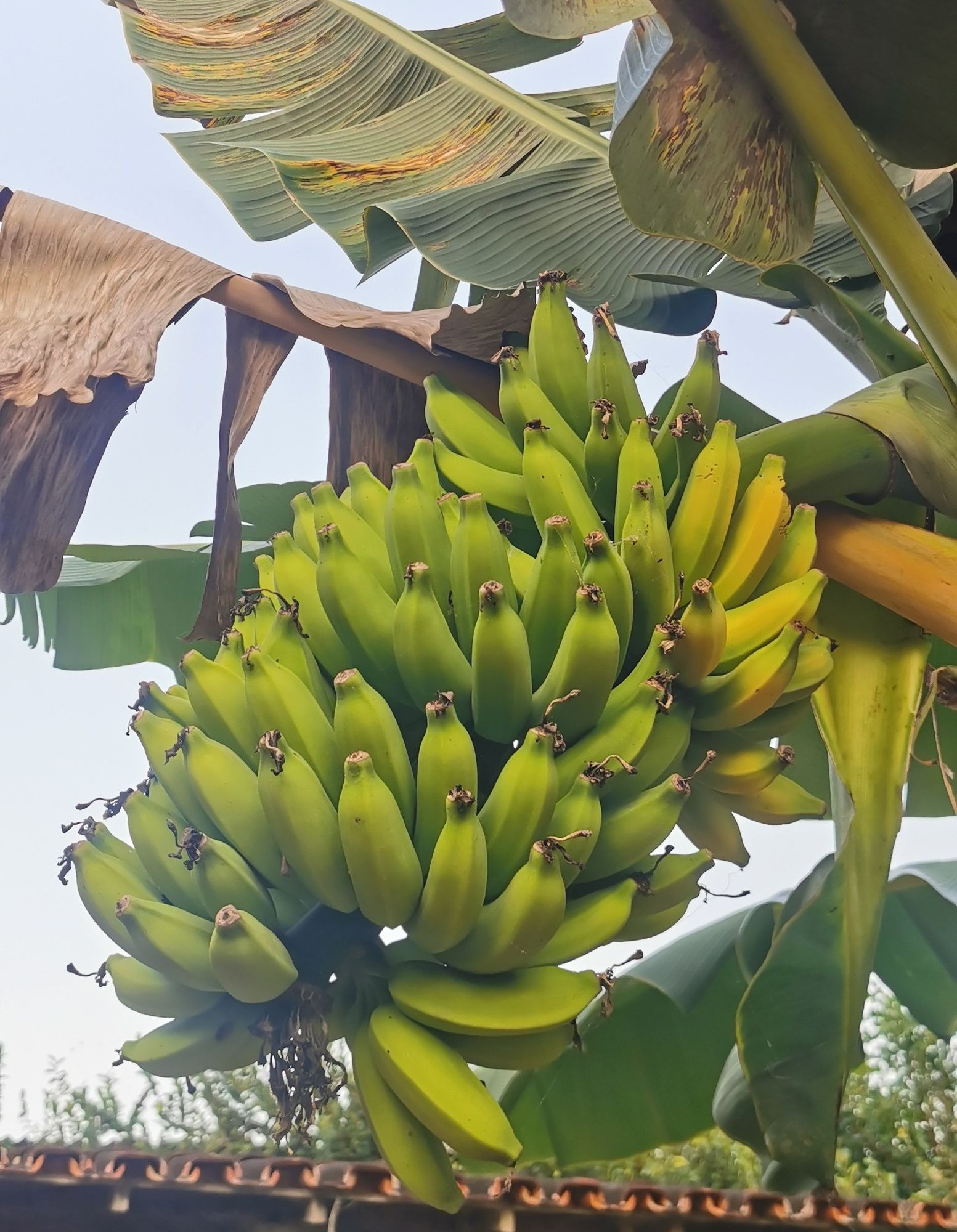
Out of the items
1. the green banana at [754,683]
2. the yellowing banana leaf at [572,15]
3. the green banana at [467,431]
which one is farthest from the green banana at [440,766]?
the yellowing banana leaf at [572,15]

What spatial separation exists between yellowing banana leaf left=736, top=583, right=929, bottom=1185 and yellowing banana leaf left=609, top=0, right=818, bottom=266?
1.38ft

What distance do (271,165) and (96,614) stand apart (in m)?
0.62

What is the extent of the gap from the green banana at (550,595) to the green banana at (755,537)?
0.49 ft

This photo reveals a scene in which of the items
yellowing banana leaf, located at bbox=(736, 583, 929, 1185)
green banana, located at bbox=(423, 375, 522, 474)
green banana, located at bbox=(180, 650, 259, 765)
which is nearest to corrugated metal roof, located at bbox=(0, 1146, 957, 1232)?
yellowing banana leaf, located at bbox=(736, 583, 929, 1185)

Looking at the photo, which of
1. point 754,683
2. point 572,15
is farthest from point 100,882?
point 572,15

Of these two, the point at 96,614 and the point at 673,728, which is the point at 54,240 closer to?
the point at 96,614

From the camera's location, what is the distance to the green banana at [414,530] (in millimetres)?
696

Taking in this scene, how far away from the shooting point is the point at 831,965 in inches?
30.3

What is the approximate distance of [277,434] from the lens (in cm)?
136

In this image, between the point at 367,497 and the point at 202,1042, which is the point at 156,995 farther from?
the point at 367,497

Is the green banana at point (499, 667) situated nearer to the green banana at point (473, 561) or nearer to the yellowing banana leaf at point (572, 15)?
the green banana at point (473, 561)

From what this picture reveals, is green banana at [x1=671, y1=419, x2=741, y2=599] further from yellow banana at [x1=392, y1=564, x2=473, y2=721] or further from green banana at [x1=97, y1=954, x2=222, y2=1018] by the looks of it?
green banana at [x1=97, y1=954, x2=222, y2=1018]

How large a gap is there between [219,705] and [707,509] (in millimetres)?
394

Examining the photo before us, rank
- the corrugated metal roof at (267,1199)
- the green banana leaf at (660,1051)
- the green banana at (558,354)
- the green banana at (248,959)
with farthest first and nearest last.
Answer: the corrugated metal roof at (267,1199) < the green banana leaf at (660,1051) < the green banana at (558,354) < the green banana at (248,959)
